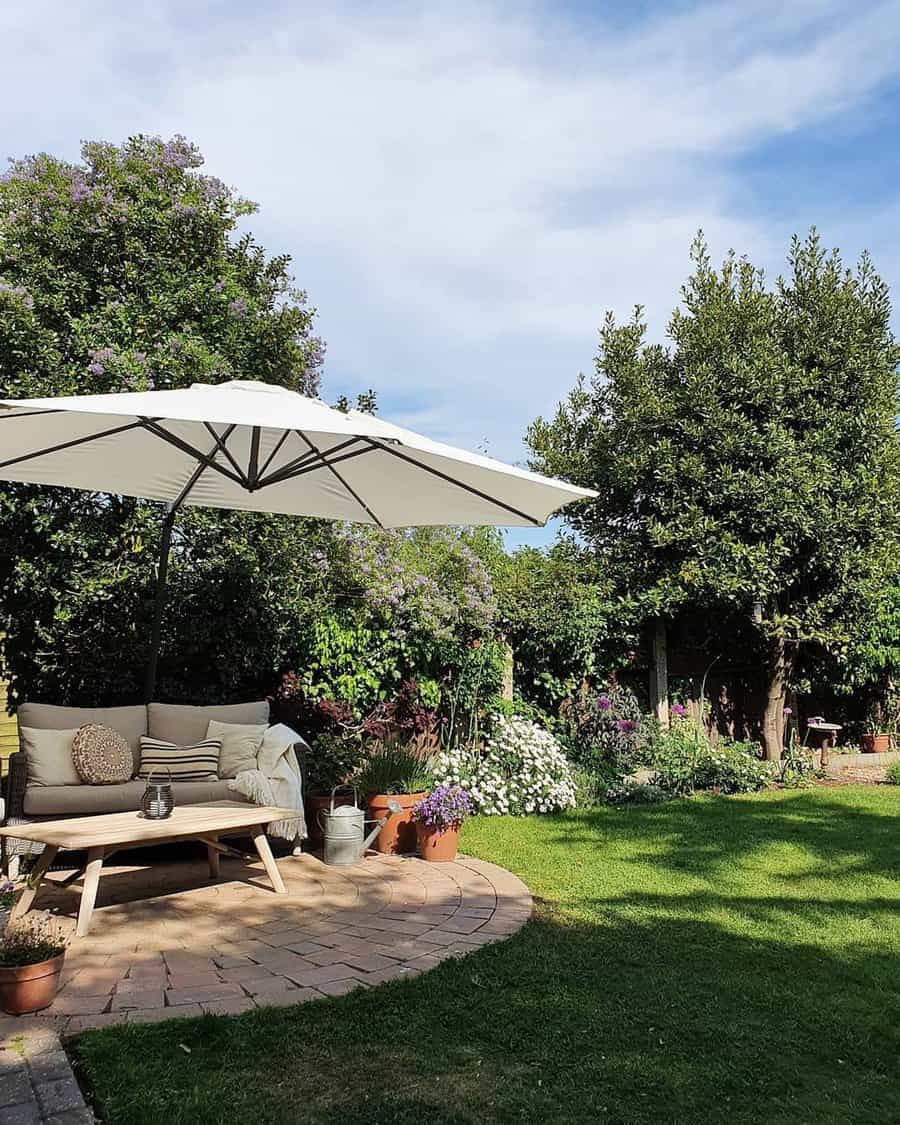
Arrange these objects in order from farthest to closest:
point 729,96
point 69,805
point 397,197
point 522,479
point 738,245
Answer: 1. point 738,245
2. point 397,197
3. point 729,96
4. point 69,805
5. point 522,479

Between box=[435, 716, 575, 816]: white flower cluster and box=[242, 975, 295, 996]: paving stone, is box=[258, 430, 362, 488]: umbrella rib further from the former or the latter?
box=[435, 716, 575, 816]: white flower cluster

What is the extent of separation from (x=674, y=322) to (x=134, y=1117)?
9.37 meters

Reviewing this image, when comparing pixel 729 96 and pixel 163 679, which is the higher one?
pixel 729 96

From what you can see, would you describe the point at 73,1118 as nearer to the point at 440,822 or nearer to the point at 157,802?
the point at 157,802

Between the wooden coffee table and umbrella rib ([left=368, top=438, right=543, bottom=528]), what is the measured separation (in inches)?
83.5

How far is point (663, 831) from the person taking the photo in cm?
643

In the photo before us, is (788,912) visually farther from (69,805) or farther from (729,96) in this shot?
(729,96)

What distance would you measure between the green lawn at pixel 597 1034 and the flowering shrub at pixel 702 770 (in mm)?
3445

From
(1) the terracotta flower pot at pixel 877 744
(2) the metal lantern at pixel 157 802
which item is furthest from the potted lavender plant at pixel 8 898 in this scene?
(1) the terracotta flower pot at pixel 877 744

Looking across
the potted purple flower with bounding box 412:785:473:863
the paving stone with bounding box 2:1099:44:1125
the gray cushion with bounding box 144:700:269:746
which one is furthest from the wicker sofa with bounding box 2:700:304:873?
the paving stone with bounding box 2:1099:44:1125

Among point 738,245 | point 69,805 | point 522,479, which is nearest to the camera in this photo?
point 522,479

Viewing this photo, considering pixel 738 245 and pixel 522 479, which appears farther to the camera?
pixel 738 245

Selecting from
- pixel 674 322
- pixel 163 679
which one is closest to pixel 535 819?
pixel 163 679

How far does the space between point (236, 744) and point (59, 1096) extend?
11.9ft
